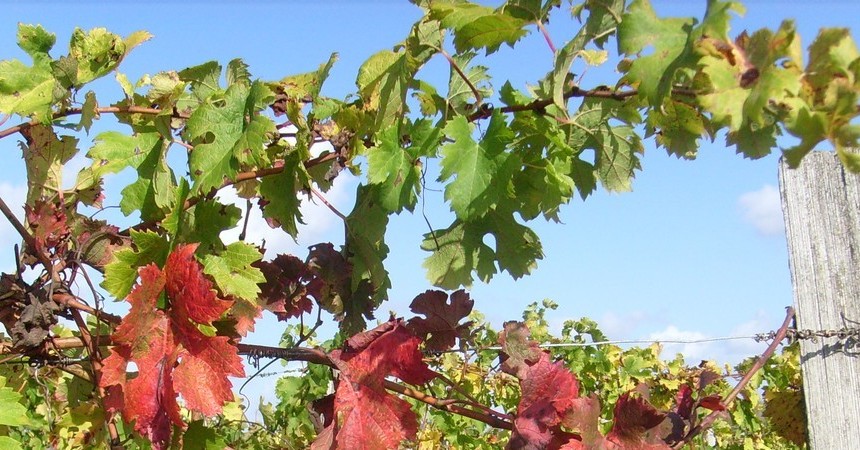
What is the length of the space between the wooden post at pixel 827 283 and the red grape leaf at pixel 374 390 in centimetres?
170

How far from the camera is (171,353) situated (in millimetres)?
1305

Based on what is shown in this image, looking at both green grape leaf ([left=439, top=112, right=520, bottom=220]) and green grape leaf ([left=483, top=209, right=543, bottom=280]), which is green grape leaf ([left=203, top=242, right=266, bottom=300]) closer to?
green grape leaf ([left=439, top=112, right=520, bottom=220])

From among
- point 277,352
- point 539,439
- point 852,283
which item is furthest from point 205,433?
point 852,283

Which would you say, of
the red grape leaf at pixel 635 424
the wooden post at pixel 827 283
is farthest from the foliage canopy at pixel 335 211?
the wooden post at pixel 827 283

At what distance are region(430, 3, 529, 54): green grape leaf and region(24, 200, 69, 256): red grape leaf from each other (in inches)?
32.0

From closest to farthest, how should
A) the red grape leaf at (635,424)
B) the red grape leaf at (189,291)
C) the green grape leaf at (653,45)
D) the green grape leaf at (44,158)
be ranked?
the green grape leaf at (653,45) < the red grape leaf at (189,291) < the red grape leaf at (635,424) < the green grape leaf at (44,158)

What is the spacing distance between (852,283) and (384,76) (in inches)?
71.0

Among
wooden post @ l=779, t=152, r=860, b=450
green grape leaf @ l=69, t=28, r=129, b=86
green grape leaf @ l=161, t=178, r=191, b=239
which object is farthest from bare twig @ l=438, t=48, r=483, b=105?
wooden post @ l=779, t=152, r=860, b=450

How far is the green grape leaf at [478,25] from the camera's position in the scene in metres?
1.42

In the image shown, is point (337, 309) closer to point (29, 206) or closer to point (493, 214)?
point (493, 214)

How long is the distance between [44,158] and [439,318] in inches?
34.9

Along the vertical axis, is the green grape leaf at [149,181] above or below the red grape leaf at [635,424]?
above

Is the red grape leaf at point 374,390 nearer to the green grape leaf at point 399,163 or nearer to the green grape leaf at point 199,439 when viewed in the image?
the green grape leaf at point 399,163

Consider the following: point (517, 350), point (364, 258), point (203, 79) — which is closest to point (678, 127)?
point (517, 350)
